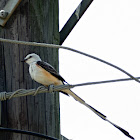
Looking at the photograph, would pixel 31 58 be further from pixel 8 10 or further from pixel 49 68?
pixel 8 10

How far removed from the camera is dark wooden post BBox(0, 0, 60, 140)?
200 inches

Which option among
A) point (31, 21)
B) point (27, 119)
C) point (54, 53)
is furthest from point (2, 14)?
point (27, 119)

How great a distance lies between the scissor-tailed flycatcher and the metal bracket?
1.29 ft

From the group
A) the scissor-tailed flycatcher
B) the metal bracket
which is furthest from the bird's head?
the metal bracket

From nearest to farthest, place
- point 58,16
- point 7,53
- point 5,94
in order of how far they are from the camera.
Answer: point 5,94 → point 7,53 → point 58,16

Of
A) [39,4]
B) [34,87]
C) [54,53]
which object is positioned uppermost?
[39,4]

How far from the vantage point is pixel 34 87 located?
207 inches

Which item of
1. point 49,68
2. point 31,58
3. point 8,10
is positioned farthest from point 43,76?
point 8,10

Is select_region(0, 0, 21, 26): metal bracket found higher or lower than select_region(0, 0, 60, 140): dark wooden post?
higher

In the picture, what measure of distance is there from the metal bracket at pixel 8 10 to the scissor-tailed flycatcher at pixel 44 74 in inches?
15.5

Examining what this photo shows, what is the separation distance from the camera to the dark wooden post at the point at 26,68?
5.09 m

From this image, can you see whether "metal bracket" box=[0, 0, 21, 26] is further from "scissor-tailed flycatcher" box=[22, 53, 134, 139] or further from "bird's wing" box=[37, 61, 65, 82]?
"bird's wing" box=[37, 61, 65, 82]

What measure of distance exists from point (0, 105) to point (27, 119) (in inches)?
10.6

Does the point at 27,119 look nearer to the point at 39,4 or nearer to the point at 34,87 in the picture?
the point at 34,87
